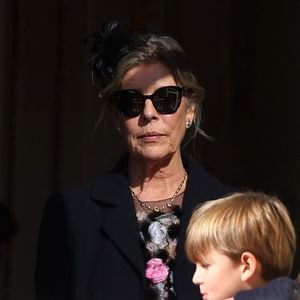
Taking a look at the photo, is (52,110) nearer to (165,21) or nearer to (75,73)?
(75,73)

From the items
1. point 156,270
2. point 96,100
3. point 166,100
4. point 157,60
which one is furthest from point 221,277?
point 96,100

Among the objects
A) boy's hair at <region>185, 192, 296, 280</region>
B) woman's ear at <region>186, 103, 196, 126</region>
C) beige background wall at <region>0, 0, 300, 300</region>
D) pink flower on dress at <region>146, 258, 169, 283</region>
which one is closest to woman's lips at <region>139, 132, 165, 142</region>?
woman's ear at <region>186, 103, 196, 126</region>

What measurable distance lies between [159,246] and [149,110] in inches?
17.4

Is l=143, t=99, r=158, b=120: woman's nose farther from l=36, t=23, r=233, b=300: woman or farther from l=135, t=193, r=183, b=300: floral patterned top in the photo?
l=135, t=193, r=183, b=300: floral patterned top

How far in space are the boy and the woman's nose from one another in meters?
0.65

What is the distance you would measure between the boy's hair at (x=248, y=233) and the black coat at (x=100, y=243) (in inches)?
20.0

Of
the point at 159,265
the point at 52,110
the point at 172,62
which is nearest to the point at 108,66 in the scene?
the point at 172,62

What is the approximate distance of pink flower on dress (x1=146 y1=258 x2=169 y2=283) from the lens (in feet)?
10.5

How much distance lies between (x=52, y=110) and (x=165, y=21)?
71 centimetres

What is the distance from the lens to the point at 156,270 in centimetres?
320

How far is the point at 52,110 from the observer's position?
470cm

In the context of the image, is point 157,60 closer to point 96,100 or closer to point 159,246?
point 159,246

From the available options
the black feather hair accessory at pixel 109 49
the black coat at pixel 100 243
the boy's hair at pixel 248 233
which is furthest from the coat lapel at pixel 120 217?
the boy's hair at pixel 248 233

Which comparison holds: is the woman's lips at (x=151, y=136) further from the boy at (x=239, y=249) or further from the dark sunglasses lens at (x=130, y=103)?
the boy at (x=239, y=249)
